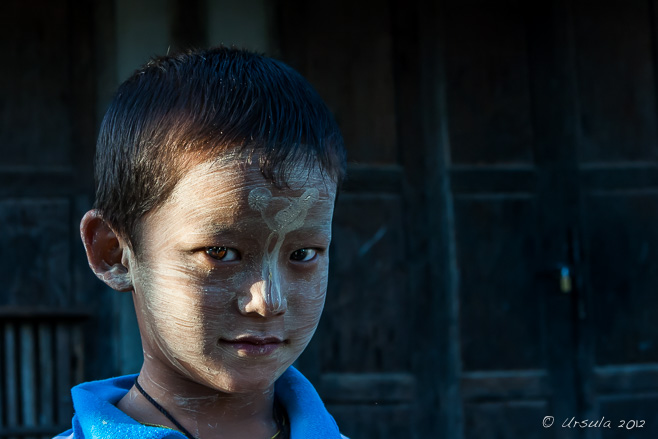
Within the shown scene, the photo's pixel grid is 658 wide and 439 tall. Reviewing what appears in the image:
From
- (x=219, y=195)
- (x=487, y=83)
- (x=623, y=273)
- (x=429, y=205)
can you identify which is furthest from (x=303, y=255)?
(x=623, y=273)

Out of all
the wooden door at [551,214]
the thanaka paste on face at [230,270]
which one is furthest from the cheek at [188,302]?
the wooden door at [551,214]

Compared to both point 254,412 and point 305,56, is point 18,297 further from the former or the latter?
point 254,412

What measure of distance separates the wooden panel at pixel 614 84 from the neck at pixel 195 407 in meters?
2.84

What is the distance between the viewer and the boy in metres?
1.13

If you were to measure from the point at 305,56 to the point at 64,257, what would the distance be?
4.42 feet

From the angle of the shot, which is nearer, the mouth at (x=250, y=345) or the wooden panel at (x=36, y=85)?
the mouth at (x=250, y=345)

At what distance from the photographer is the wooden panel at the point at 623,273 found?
3.69 m

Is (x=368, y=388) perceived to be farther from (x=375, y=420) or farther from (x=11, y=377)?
(x=11, y=377)

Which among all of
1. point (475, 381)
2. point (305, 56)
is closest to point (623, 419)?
point (475, 381)

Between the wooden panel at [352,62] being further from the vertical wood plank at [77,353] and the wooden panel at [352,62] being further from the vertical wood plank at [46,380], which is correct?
the vertical wood plank at [46,380]

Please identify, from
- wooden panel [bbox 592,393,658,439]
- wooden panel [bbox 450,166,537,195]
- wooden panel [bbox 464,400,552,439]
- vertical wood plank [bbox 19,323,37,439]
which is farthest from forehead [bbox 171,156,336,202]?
A: wooden panel [bbox 592,393,658,439]

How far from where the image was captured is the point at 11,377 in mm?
3236

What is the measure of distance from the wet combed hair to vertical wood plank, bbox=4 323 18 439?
2234mm

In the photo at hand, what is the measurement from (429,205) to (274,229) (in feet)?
8.20
